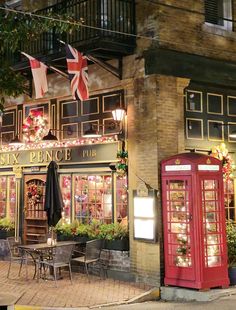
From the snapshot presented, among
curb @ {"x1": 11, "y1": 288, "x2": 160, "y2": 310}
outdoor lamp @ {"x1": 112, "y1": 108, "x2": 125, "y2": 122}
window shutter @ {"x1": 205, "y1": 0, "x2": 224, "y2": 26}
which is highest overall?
window shutter @ {"x1": 205, "y1": 0, "x2": 224, "y2": 26}

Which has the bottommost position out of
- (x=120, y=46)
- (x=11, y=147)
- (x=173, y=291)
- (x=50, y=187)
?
(x=173, y=291)

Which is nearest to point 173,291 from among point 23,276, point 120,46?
point 23,276

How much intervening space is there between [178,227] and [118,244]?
5.83 ft

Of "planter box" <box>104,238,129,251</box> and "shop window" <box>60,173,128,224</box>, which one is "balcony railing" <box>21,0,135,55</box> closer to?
"shop window" <box>60,173,128,224</box>

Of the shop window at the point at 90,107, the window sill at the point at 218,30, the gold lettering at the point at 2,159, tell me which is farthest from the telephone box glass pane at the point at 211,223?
the gold lettering at the point at 2,159

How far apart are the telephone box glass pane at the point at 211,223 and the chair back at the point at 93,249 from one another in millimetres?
2653

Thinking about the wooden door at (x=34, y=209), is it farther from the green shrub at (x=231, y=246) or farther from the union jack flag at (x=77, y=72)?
the green shrub at (x=231, y=246)

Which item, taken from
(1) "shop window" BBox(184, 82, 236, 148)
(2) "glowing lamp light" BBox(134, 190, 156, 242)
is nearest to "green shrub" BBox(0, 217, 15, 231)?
(2) "glowing lamp light" BBox(134, 190, 156, 242)

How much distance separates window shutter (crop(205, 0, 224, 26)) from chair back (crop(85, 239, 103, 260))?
641cm

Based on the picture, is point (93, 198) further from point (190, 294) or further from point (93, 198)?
point (190, 294)

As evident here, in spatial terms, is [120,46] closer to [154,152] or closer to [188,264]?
[154,152]

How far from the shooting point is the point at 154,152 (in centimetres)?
1166

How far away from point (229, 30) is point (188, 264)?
6447 mm

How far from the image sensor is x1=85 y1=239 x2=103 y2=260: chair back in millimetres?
11890
